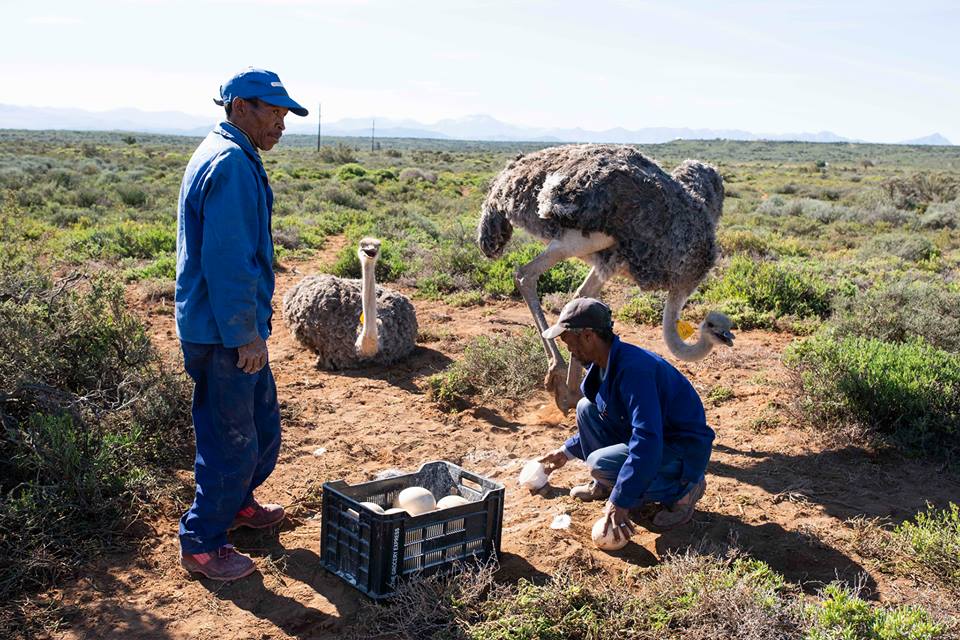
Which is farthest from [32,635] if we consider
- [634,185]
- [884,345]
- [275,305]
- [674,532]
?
[275,305]

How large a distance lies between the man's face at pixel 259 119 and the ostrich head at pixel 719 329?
10.6ft

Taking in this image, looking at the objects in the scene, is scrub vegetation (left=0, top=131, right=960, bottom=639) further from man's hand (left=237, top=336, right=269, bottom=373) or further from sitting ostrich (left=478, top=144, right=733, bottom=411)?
man's hand (left=237, top=336, right=269, bottom=373)

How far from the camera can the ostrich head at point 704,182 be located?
642 centimetres

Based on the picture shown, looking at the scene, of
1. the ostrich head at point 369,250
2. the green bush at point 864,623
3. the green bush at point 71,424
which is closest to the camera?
the green bush at point 864,623

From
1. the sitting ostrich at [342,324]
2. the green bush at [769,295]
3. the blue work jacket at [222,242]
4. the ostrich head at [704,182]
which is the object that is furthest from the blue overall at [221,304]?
the green bush at [769,295]

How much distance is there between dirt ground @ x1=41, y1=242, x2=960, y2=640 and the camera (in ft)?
11.8

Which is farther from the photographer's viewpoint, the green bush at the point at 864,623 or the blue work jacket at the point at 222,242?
the blue work jacket at the point at 222,242

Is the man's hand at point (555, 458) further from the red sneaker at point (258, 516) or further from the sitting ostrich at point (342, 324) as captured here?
the sitting ostrich at point (342, 324)

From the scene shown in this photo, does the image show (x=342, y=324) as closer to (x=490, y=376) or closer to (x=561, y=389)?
(x=490, y=376)

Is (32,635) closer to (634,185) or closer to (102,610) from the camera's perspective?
(102,610)

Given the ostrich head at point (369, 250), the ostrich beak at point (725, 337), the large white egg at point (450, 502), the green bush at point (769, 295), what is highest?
the ostrich head at point (369, 250)

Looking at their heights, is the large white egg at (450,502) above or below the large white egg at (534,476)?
above

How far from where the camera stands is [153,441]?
4.96 m

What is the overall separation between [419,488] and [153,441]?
6.65ft
